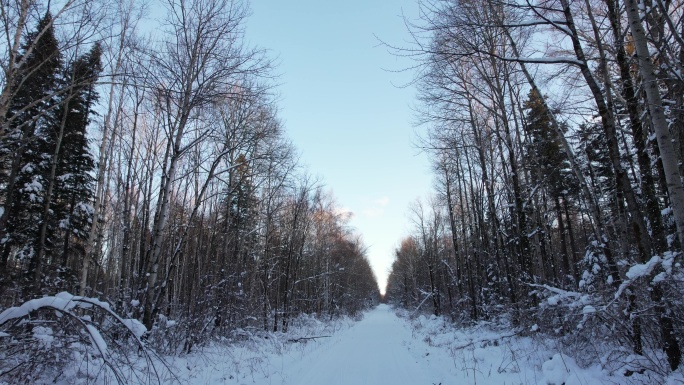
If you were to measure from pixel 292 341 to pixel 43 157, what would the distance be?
504 inches

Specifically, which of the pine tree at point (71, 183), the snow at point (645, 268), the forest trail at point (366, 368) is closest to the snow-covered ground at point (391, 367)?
the forest trail at point (366, 368)

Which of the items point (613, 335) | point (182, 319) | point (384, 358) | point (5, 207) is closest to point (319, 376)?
point (384, 358)

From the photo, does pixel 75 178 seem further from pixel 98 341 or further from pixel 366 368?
pixel 98 341

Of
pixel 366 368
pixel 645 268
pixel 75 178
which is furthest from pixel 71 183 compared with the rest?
pixel 645 268

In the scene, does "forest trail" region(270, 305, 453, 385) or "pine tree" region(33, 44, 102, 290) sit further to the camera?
"pine tree" region(33, 44, 102, 290)

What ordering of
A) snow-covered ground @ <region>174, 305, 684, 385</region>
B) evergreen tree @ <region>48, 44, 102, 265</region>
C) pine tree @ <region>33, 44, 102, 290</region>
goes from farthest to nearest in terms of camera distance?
evergreen tree @ <region>48, 44, 102, 265</region>, pine tree @ <region>33, 44, 102, 290</region>, snow-covered ground @ <region>174, 305, 684, 385</region>

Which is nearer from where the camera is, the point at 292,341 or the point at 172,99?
the point at 172,99

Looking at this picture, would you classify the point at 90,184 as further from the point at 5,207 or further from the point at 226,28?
the point at 226,28

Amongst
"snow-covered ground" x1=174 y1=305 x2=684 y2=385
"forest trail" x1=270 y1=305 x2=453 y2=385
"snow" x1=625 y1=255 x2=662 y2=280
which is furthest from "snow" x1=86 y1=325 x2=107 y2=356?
"snow" x1=625 y1=255 x2=662 y2=280

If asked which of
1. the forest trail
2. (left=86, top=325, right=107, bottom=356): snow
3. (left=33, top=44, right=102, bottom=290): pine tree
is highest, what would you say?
(left=33, top=44, right=102, bottom=290): pine tree

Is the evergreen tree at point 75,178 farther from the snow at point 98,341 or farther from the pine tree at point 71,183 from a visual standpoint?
the snow at point 98,341

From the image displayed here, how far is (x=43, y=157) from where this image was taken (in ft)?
46.3

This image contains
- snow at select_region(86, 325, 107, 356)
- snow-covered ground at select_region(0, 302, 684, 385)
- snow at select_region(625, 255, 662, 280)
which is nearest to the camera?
snow at select_region(86, 325, 107, 356)

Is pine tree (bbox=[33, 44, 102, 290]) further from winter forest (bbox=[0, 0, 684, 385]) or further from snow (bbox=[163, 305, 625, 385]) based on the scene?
snow (bbox=[163, 305, 625, 385])
